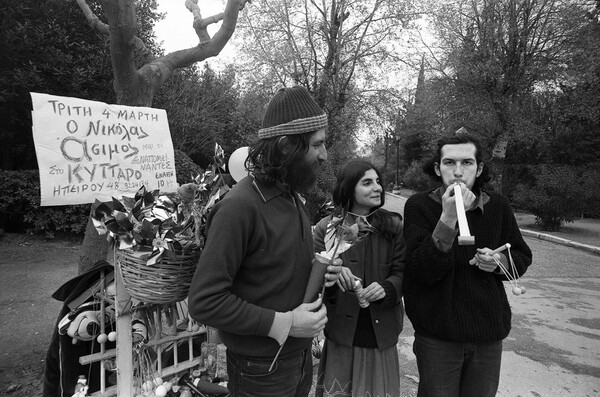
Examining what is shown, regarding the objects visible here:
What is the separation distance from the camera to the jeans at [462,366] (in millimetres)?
1860

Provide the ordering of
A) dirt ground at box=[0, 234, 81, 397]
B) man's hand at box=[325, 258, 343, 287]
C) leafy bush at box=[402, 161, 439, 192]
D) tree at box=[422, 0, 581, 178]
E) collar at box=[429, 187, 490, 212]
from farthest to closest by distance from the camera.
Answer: leafy bush at box=[402, 161, 439, 192]
tree at box=[422, 0, 581, 178]
dirt ground at box=[0, 234, 81, 397]
collar at box=[429, 187, 490, 212]
man's hand at box=[325, 258, 343, 287]

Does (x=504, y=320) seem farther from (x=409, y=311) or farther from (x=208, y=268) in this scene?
(x=208, y=268)

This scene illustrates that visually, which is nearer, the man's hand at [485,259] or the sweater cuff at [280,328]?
the sweater cuff at [280,328]

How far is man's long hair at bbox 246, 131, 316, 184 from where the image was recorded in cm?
139

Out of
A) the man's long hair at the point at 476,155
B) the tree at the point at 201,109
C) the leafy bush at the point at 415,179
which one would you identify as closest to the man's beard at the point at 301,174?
the man's long hair at the point at 476,155

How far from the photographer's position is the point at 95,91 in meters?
7.50

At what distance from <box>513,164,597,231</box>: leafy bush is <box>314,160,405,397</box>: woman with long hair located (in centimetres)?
1182

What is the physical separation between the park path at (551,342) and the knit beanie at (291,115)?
8.09 ft

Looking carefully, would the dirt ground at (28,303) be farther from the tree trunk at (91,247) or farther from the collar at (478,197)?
the collar at (478,197)

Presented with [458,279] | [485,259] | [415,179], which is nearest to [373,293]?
[458,279]

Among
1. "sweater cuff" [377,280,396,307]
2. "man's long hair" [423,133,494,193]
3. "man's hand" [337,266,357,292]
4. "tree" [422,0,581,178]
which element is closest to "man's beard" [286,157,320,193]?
"man's hand" [337,266,357,292]

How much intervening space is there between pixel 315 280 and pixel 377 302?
0.69m

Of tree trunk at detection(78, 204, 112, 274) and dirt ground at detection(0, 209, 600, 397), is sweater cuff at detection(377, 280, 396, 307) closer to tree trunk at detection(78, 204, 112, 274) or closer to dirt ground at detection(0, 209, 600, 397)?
dirt ground at detection(0, 209, 600, 397)

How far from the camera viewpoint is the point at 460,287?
1.86m
